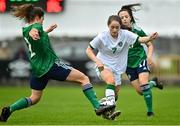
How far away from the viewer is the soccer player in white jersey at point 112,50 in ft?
45.8

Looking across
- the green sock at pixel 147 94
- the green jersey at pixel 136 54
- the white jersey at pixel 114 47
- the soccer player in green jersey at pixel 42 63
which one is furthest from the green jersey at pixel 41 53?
the green jersey at pixel 136 54

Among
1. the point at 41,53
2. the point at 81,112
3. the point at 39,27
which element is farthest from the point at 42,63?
the point at 81,112

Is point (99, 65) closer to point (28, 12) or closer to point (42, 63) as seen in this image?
point (42, 63)

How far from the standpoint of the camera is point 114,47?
14.3 metres

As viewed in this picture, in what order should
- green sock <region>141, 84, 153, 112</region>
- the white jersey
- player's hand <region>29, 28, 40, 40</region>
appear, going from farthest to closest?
green sock <region>141, 84, 153, 112</region>, the white jersey, player's hand <region>29, 28, 40, 40</region>

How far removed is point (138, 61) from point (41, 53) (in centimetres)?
265

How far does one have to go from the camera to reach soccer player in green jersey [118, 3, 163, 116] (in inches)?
595

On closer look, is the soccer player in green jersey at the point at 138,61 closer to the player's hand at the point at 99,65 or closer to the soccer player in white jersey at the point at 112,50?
the soccer player in white jersey at the point at 112,50

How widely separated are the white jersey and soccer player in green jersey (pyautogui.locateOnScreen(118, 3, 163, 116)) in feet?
2.26

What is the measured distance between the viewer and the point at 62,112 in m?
16.3

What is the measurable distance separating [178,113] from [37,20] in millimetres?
3760

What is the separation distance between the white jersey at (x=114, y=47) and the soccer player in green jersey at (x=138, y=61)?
0.69 metres

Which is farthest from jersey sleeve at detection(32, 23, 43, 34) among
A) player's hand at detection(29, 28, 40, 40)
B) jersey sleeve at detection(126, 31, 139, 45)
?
jersey sleeve at detection(126, 31, 139, 45)

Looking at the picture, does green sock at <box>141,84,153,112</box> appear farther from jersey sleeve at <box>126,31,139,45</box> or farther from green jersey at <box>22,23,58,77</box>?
green jersey at <box>22,23,58,77</box>
